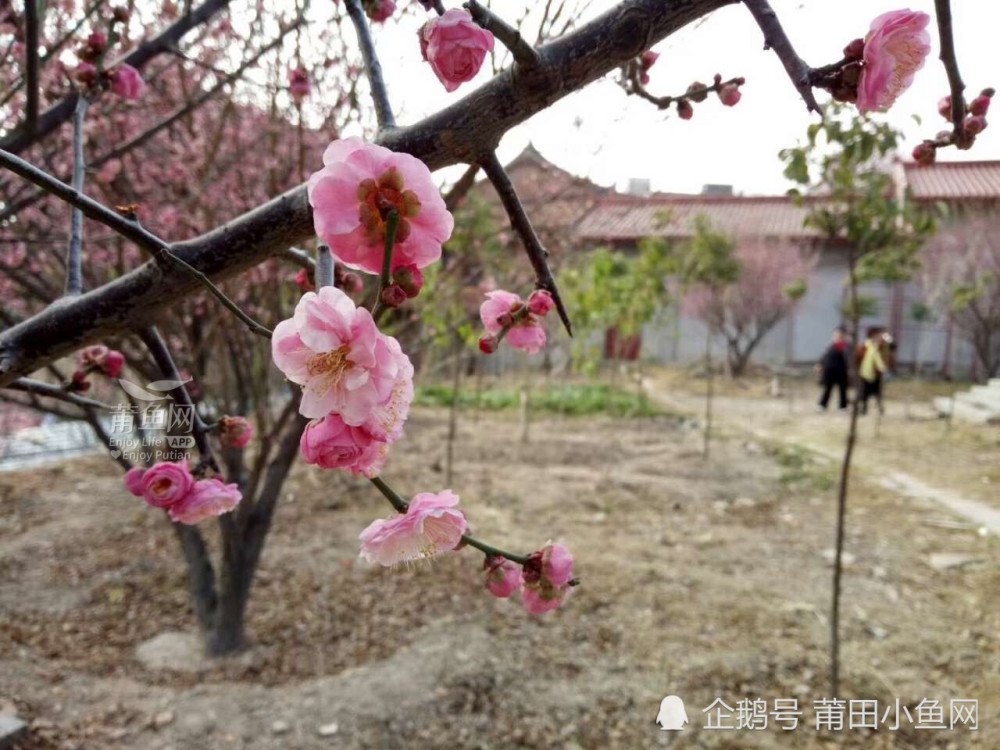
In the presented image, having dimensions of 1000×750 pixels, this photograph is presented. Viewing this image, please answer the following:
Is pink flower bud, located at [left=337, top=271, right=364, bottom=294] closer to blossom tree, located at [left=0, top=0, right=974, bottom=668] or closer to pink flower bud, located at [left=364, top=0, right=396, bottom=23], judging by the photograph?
blossom tree, located at [left=0, top=0, right=974, bottom=668]

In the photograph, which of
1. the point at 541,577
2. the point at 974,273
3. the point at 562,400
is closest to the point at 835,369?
the point at 562,400

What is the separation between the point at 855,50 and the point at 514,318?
1.76ft

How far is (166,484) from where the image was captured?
1.07m

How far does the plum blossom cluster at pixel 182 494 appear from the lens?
1059mm

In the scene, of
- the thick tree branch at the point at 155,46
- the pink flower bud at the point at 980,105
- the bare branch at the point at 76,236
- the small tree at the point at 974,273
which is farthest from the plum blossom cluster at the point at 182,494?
the small tree at the point at 974,273

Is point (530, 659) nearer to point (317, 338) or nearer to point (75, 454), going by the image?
point (317, 338)

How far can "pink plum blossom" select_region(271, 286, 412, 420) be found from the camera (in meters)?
0.54

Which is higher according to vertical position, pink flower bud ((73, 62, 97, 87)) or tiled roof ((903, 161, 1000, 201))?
tiled roof ((903, 161, 1000, 201))

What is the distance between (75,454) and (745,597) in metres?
6.85

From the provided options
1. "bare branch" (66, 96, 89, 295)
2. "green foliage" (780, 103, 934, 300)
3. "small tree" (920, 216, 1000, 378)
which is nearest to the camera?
"bare branch" (66, 96, 89, 295)

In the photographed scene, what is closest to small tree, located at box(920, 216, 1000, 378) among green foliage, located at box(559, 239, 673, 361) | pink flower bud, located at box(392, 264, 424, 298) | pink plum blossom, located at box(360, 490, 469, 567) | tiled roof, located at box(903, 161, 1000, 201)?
tiled roof, located at box(903, 161, 1000, 201)

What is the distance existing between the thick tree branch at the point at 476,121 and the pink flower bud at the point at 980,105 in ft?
2.19

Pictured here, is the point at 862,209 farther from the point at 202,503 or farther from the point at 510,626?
the point at 202,503

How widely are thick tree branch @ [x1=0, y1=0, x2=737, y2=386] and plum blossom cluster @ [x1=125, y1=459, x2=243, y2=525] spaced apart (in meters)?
0.33
